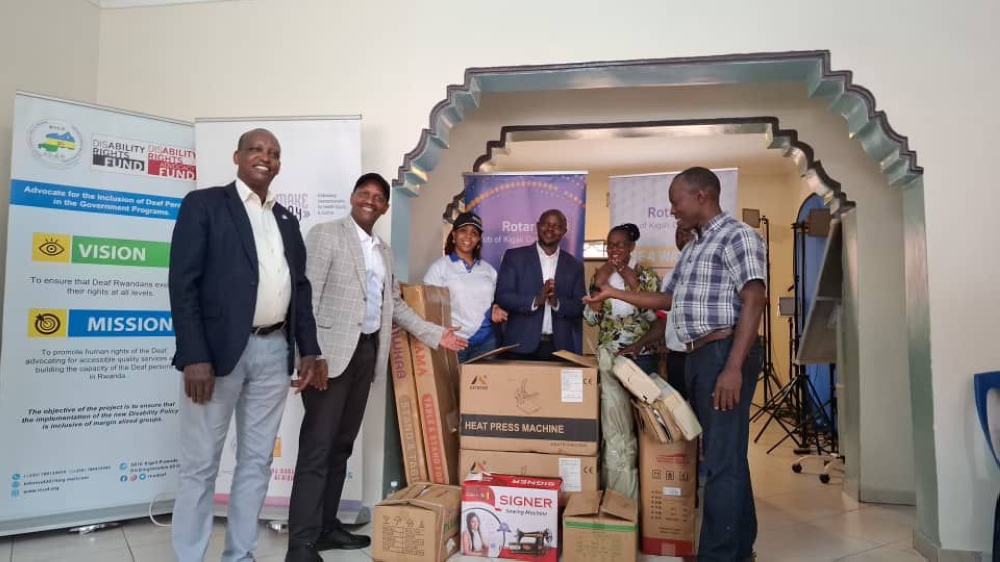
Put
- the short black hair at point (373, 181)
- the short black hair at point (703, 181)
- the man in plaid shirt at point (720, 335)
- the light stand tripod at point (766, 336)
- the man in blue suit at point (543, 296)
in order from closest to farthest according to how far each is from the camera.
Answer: the man in plaid shirt at point (720, 335)
the short black hair at point (703, 181)
the short black hair at point (373, 181)
the man in blue suit at point (543, 296)
the light stand tripod at point (766, 336)

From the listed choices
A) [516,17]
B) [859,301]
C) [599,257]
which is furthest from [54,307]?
[599,257]

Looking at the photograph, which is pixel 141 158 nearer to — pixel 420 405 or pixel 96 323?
pixel 96 323

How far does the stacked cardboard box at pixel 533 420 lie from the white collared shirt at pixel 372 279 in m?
0.52

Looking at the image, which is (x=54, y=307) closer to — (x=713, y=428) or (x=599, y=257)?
(x=713, y=428)

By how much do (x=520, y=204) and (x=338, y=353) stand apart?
236cm

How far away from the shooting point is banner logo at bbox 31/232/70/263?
9.18 feet

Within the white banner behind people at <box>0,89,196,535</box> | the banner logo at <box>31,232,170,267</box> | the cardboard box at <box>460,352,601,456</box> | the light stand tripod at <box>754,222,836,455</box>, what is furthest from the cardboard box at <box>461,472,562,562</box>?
the light stand tripod at <box>754,222,836,455</box>

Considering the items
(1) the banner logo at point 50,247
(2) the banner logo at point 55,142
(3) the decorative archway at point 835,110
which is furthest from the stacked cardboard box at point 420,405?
(2) the banner logo at point 55,142

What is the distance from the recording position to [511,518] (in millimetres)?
2523

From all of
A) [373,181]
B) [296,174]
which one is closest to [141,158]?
[296,174]

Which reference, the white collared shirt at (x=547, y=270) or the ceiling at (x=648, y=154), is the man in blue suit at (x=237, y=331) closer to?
the white collared shirt at (x=547, y=270)

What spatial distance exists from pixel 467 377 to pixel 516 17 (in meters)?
1.77

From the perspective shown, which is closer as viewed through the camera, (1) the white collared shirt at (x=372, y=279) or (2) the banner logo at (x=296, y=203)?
(1) the white collared shirt at (x=372, y=279)

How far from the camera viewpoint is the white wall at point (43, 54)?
3.06 meters
